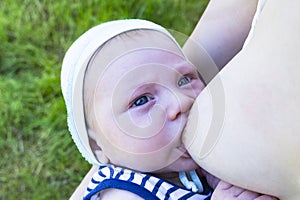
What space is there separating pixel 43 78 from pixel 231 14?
97cm

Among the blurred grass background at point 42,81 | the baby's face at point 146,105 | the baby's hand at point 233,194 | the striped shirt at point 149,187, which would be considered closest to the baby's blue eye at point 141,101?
the baby's face at point 146,105

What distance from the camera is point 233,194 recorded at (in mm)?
984

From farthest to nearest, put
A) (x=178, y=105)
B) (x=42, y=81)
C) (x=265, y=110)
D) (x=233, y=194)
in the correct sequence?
(x=42, y=81), (x=178, y=105), (x=233, y=194), (x=265, y=110)

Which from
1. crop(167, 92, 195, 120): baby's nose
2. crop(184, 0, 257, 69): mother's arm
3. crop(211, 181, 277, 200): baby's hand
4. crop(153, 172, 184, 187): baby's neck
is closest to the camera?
crop(211, 181, 277, 200): baby's hand

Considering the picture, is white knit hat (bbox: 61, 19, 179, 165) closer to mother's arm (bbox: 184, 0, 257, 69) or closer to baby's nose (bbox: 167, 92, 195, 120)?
mother's arm (bbox: 184, 0, 257, 69)

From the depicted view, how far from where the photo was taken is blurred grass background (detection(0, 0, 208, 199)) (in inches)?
77.9

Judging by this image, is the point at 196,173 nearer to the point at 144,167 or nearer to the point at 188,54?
the point at 144,167

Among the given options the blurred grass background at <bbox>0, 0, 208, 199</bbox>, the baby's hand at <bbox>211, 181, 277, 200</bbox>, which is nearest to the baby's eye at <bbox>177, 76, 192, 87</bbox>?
the baby's hand at <bbox>211, 181, 277, 200</bbox>

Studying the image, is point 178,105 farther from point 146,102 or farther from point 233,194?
point 233,194

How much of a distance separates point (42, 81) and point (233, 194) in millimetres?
1267

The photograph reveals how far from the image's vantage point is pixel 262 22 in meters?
0.86

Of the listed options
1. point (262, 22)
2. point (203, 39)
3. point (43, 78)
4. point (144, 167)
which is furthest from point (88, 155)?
point (43, 78)

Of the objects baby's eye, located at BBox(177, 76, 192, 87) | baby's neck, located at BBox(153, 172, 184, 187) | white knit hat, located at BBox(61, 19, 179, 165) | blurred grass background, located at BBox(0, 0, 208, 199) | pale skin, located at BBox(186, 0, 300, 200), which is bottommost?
blurred grass background, located at BBox(0, 0, 208, 199)

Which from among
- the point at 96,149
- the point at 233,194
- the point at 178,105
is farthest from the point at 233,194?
the point at 96,149
